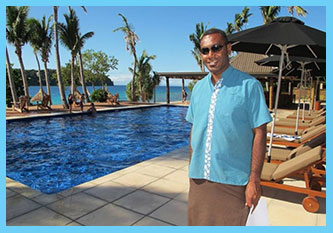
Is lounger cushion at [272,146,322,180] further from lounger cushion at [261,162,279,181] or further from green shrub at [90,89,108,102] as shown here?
green shrub at [90,89,108,102]

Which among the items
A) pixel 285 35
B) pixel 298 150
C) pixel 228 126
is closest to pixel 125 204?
pixel 228 126

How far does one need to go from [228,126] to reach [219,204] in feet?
1.85

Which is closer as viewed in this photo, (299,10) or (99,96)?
(299,10)

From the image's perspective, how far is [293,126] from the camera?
8.32 m

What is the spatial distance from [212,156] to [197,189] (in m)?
0.29

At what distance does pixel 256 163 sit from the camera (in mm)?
1674

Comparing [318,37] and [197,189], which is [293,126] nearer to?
[318,37]

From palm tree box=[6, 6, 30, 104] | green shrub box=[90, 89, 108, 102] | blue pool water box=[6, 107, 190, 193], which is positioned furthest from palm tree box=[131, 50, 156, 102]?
blue pool water box=[6, 107, 190, 193]

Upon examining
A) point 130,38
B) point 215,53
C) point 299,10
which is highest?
point 299,10

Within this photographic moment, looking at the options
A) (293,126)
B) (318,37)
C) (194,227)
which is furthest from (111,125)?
(194,227)

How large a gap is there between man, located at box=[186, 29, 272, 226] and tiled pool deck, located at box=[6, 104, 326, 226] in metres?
1.57

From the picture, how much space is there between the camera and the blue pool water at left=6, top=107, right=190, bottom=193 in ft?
20.5

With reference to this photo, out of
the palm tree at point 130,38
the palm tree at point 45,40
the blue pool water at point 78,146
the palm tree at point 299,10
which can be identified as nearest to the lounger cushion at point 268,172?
the blue pool water at point 78,146

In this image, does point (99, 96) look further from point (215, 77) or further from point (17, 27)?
point (215, 77)
